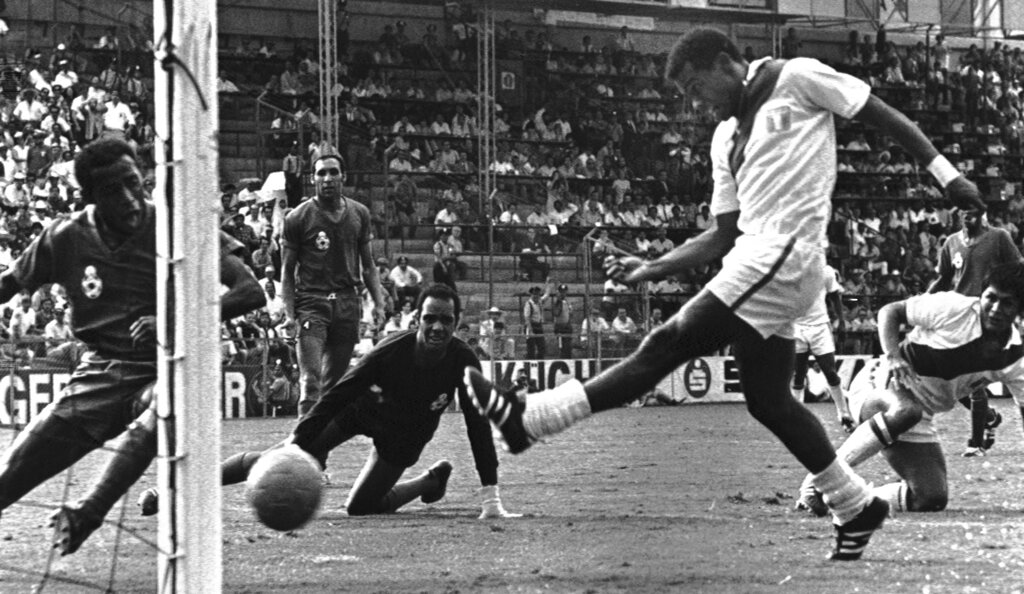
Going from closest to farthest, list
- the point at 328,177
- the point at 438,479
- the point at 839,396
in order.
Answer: the point at 438,479 → the point at 328,177 → the point at 839,396

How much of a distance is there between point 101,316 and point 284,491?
1085 mm

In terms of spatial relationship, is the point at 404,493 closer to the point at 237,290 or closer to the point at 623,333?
the point at 237,290

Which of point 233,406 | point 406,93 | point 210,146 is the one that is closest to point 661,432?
point 233,406

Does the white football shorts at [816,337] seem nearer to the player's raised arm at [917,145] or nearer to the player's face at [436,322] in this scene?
the player's face at [436,322]

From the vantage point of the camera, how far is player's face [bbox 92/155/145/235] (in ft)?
21.6

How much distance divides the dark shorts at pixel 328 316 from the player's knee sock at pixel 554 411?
5490 mm

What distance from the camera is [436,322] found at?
8.59m

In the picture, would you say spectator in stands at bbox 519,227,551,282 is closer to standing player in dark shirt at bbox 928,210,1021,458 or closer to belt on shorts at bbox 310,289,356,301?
standing player in dark shirt at bbox 928,210,1021,458

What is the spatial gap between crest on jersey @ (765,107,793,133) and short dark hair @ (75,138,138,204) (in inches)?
103

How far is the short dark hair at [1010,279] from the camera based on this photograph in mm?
8594

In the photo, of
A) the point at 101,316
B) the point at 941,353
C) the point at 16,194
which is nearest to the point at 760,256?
the point at 101,316

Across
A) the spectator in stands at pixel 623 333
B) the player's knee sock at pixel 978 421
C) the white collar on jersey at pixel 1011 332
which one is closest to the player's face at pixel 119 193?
the white collar on jersey at pixel 1011 332

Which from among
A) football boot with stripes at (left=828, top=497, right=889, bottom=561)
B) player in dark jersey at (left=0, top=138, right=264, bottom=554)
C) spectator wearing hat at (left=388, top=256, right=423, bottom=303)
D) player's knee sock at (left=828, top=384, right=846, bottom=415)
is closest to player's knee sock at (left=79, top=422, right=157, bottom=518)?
player in dark jersey at (left=0, top=138, right=264, bottom=554)

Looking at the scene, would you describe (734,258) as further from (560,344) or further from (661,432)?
(560,344)
